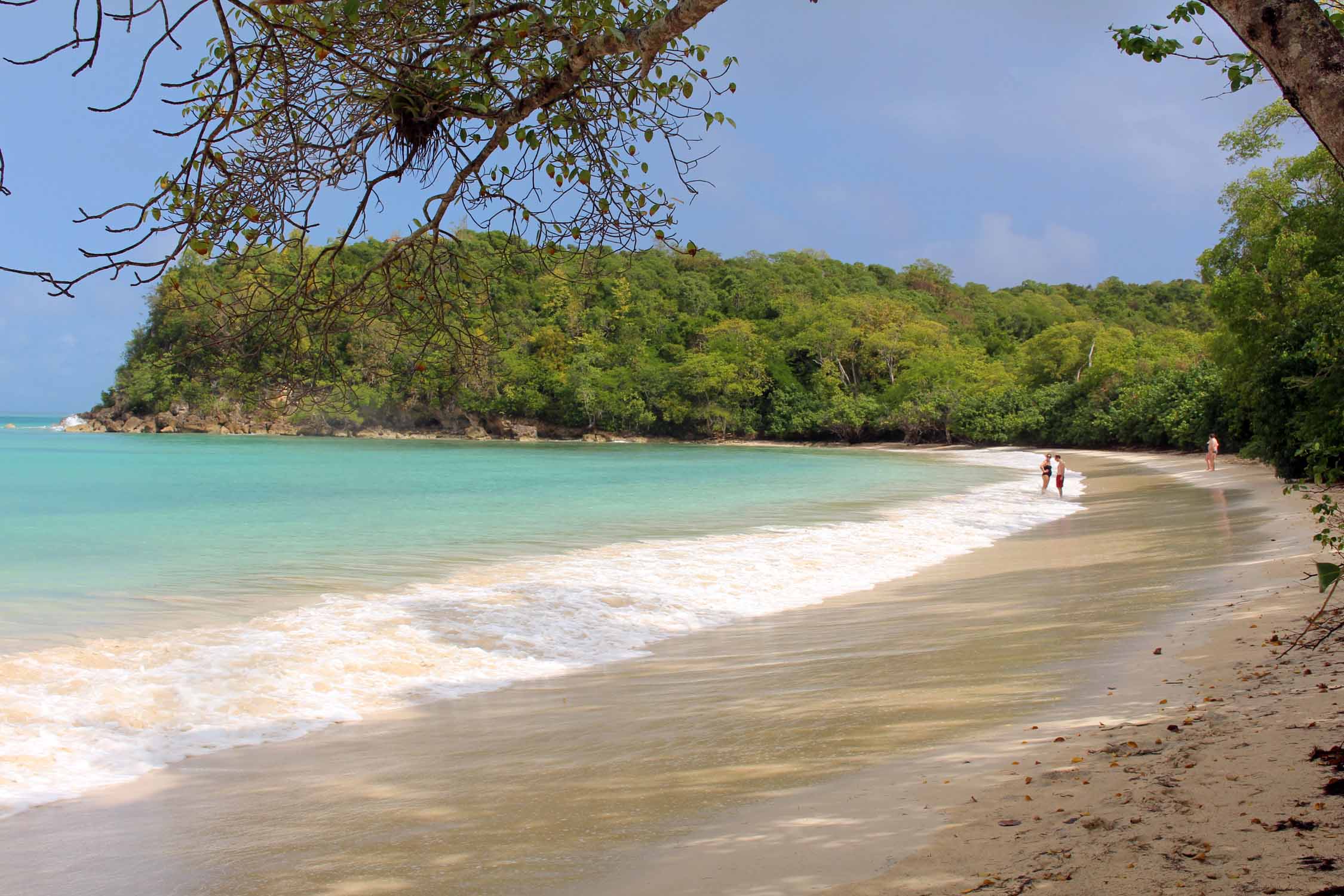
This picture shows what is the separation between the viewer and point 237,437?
66.8 m

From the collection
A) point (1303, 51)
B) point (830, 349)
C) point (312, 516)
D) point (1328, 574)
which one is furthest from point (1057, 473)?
point (830, 349)

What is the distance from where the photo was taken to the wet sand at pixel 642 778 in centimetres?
318

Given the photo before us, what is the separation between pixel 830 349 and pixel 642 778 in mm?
66510

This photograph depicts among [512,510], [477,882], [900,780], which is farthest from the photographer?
[512,510]

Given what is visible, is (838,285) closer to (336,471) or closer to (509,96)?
(336,471)

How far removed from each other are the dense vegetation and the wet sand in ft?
5.58

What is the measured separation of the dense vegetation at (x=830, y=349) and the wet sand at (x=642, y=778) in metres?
1.70

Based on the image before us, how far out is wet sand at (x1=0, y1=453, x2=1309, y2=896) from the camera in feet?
10.4

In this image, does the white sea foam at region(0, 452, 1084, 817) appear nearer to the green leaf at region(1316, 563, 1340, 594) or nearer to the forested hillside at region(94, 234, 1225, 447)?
the green leaf at region(1316, 563, 1340, 594)

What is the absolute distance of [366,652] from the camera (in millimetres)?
6898

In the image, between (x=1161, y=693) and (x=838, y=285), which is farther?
(x=838, y=285)

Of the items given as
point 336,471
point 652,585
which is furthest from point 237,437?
point 652,585

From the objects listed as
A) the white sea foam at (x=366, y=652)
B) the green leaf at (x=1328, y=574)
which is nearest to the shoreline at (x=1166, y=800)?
the green leaf at (x=1328, y=574)

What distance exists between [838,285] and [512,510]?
71176mm
